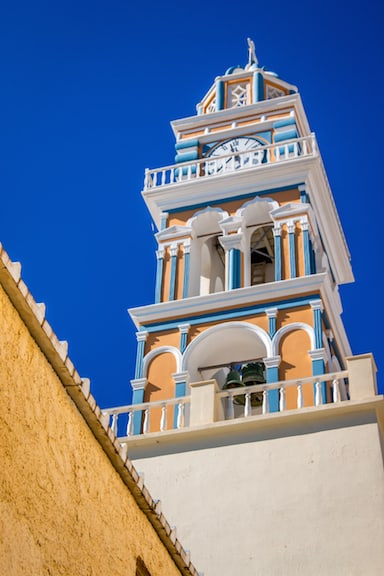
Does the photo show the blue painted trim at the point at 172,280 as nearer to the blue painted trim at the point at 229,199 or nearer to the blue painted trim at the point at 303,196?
the blue painted trim at the point at 229,199

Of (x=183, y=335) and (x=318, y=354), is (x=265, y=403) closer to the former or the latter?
(x=318, y=354)

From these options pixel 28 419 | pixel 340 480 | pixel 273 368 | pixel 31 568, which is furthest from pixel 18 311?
pixel 273 368

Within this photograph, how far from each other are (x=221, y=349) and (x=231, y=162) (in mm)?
4265

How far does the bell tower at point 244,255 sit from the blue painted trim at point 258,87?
3 centimetres

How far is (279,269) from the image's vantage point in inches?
727

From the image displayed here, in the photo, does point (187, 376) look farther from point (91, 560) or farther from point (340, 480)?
point (91, 560)

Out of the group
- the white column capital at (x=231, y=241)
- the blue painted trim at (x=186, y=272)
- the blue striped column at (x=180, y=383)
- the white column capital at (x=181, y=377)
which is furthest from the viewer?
the white column capital at (x=231, y=241)

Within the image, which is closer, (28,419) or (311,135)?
(28,419)

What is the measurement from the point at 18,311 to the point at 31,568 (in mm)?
1493

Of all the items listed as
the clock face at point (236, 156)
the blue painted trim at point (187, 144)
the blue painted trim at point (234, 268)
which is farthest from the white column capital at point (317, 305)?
the blue painted trim at point (187, 144)

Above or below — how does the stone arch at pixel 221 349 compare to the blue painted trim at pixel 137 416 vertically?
above

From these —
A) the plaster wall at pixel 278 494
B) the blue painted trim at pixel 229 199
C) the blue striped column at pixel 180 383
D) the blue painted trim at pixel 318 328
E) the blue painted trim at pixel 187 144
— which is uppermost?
the blue painted trim at pixel 187 144

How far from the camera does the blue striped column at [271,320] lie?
17.3 meters

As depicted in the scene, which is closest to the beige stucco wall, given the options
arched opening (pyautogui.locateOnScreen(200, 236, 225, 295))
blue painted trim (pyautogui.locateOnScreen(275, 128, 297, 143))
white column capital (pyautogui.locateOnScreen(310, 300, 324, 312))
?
white column capital (pyautogui.locateOnScreen(310, 300, 324, 312))
